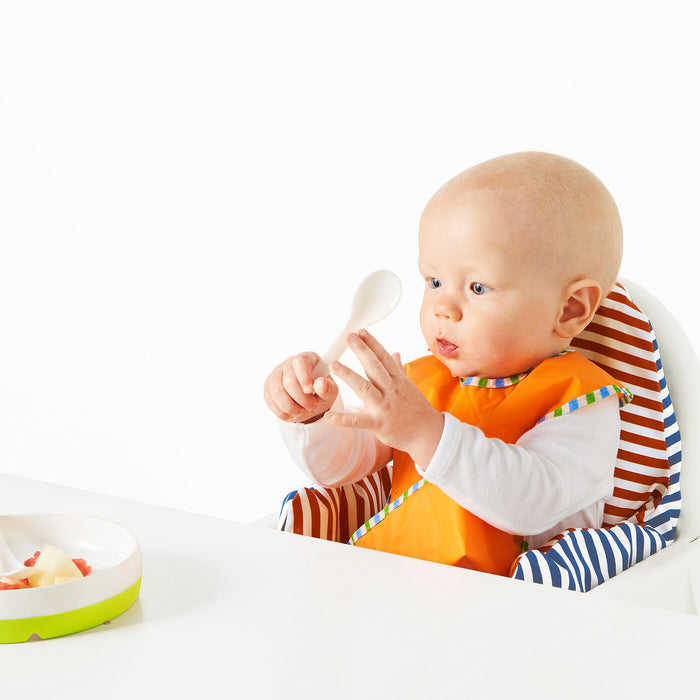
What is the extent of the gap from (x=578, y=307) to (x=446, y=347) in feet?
0.47

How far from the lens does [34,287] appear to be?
2.77m

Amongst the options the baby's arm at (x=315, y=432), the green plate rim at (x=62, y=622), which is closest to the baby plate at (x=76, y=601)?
the green plate rim at (x=62, y=622)

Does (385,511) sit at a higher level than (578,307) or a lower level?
lower

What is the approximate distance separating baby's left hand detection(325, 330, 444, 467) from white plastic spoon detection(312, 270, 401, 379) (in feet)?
0.11

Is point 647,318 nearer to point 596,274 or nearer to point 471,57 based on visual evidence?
point 596,274

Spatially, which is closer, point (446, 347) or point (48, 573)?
point (48, 573)

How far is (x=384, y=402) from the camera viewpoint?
79 centimetres

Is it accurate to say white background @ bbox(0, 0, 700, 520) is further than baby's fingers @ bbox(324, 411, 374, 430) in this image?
Yes

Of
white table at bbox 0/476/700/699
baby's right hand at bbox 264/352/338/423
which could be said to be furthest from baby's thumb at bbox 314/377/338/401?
white table at bbox 0/476/700/699

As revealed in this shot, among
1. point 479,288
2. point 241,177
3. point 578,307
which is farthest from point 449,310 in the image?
point 241,177

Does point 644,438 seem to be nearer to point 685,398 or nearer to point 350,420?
point 685,398

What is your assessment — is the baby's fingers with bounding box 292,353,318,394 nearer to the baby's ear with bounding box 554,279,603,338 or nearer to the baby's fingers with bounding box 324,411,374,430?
the baby's fingers with bounding box 324,411,374,430

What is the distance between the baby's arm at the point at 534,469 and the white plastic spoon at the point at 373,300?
117 mm

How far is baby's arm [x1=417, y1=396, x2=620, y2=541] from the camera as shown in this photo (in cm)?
83
